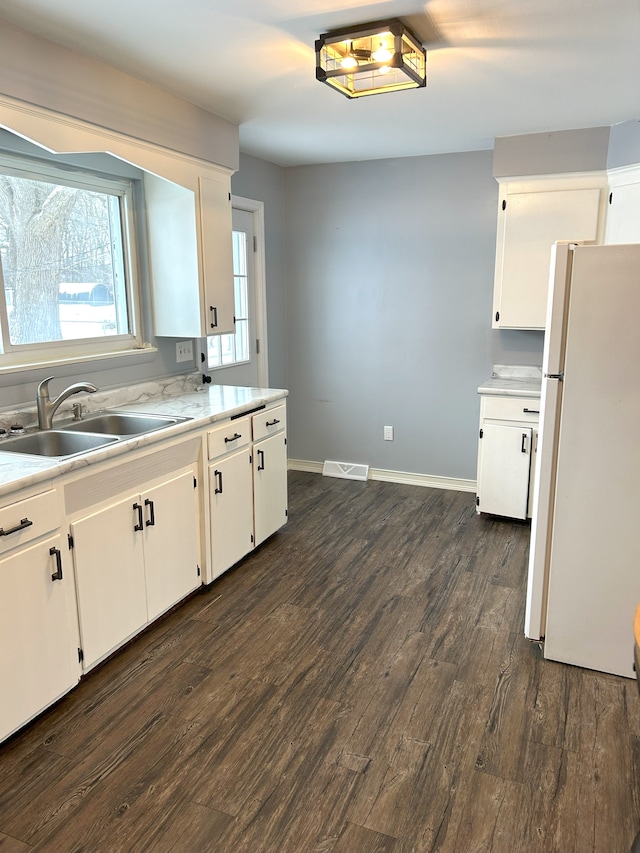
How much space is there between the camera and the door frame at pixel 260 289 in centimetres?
455

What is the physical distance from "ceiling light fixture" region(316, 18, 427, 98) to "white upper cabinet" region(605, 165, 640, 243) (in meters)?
1.73

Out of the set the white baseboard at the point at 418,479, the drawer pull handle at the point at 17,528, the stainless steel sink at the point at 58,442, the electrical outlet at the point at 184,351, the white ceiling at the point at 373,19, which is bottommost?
the white baseboard at the point at 418,479

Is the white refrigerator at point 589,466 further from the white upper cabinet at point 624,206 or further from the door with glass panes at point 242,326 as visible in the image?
the door with glass panes at point 242,326

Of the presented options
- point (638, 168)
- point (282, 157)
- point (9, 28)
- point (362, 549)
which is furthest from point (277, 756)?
point (282, 157)

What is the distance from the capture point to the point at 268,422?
11.6ft

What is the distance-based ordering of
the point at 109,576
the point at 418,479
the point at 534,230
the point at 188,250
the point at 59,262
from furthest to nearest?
the point at 418,479 < the point at 534,230 < the point at 188,250 < the point at 59,262 < the point at 109,576

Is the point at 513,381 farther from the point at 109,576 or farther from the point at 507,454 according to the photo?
the point at 109,576

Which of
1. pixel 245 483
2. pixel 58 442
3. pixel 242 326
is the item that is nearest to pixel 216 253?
pixel 242 326

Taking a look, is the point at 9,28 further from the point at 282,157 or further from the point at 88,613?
the point at 282,157

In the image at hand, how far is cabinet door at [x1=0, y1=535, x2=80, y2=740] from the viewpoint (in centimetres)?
196

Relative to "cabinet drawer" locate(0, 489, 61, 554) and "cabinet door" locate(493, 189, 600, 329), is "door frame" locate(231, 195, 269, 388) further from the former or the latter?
"cabinet drawer" locate(0, 489, 61, 554)

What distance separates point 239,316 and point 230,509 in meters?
1.80

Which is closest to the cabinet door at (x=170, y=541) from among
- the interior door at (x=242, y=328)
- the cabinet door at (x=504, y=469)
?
the interior door at (x=242, y=328)

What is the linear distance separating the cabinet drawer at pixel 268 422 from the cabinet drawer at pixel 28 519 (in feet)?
4.63
